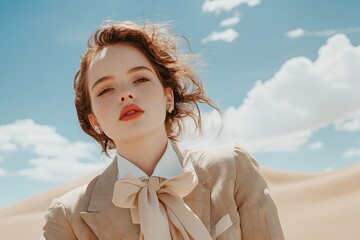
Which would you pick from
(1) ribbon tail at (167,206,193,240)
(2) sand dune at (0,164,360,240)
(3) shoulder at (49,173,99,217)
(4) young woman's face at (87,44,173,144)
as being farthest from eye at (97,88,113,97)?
(2) sand dune at (0,164,360,240)

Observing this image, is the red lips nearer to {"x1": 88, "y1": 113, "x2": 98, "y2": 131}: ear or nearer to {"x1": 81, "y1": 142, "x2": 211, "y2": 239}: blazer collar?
{"x1": 81, "y1": 142, "x2": 211, "y2": 239}: blazer collar

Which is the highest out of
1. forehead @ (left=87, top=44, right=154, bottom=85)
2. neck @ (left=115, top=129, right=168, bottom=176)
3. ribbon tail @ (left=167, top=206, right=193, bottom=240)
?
forehead @ (left=87, top=44, right=154, bottom=85)

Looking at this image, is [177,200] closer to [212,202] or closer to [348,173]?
[212,202]

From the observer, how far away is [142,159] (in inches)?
86.3

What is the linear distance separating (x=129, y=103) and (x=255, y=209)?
663mm

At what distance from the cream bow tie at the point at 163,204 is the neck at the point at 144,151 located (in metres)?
0.13

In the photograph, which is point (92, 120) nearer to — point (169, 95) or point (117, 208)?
point (169, 95)

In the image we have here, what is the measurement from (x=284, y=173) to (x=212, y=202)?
23.4 m

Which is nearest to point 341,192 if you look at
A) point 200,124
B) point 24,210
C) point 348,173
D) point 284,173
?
point 348,173

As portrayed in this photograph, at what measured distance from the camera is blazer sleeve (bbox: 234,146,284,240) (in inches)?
82.1

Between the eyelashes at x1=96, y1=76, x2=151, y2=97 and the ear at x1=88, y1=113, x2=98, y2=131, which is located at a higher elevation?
the ear at x1=88, y1=113, x2=98, y2=131

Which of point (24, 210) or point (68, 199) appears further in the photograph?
point (24, 210)

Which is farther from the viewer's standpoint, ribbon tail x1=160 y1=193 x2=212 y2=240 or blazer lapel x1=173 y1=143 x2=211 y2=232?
blazer lapel x1=173 y1=143 x2=211 y2=232

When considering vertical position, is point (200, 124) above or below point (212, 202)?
above
